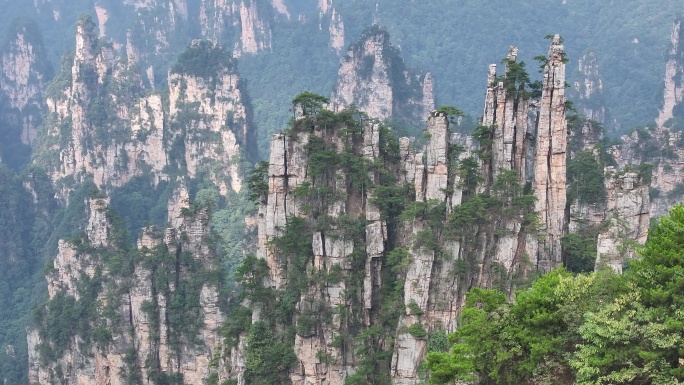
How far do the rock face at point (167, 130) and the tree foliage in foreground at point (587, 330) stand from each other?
209 feet

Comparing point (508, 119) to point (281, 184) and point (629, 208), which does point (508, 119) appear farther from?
point (281, 184)

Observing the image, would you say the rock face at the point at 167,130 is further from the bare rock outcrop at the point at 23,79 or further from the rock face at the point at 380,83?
the bare rock outcrop at the point at 23,79

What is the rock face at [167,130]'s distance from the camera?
90.4m

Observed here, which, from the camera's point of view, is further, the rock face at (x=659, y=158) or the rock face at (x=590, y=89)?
the rock face at (x=590, y=89)

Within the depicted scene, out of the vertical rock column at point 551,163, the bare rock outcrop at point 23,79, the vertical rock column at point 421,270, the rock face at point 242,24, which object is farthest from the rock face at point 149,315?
the rock face at point 242,24

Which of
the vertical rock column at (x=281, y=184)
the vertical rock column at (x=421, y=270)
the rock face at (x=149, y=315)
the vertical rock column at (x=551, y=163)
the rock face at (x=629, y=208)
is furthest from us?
the rock face at (x=149, y=315)

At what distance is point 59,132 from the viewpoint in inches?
3829

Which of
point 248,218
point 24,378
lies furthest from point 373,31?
point 24,378

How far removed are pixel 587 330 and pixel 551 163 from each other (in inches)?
611

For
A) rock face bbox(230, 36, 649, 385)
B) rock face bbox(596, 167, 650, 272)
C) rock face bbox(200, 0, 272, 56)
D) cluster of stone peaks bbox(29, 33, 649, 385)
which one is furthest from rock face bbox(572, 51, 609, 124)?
rock face bbox(596, 167, 650, 272)

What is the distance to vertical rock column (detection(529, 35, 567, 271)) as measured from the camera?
37469 mm

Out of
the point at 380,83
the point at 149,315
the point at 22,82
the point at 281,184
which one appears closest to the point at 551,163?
the point at 281,184

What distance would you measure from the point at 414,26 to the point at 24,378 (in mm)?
81551

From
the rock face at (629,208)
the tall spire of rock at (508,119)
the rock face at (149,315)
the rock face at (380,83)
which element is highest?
the rock face at (380,83)
